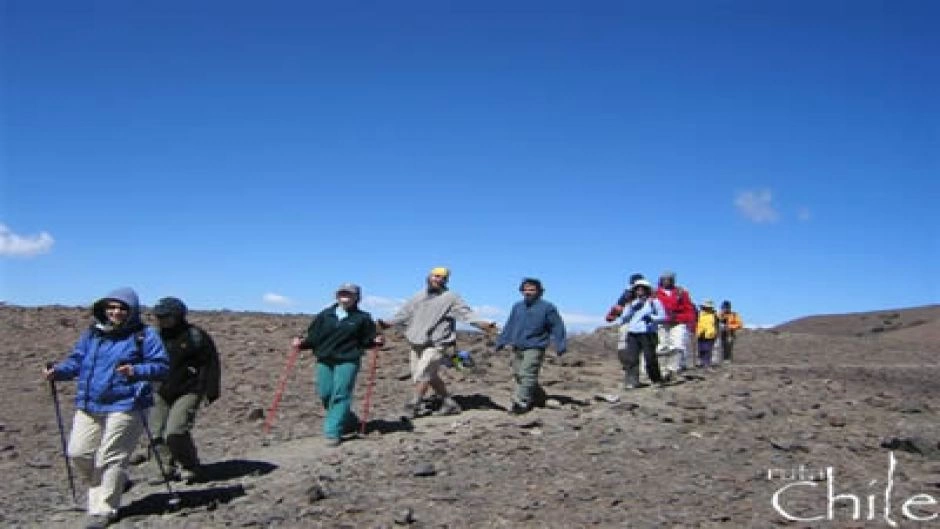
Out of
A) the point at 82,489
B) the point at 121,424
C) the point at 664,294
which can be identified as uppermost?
the point at 664,294

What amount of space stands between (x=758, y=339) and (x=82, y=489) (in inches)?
1097

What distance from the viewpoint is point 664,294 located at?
47.1 ft

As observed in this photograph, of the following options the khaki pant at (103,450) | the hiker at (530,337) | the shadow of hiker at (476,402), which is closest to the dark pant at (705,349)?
the shadow of hiker at (476,402)

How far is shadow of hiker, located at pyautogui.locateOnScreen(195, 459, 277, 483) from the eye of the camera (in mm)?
9204

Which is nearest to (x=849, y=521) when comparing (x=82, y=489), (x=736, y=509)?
(x=736, y=509)

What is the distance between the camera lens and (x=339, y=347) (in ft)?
34.3

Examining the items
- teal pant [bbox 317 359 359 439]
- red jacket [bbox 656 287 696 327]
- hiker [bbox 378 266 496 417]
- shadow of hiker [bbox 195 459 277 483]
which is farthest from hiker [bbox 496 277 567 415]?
shadow of hiker [bbox 195 459 277 483]

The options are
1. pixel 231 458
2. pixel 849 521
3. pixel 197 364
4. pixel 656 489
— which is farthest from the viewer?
pixel 231 458

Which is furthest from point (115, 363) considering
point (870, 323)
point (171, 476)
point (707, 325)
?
point (870, 323)

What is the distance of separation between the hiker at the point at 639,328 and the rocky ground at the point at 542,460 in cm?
67

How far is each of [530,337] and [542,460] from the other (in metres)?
3.21

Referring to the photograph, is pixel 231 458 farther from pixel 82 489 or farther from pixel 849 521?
pixel 849 521

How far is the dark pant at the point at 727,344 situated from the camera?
75.7 feet

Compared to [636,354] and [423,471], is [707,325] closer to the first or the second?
[636,354]
